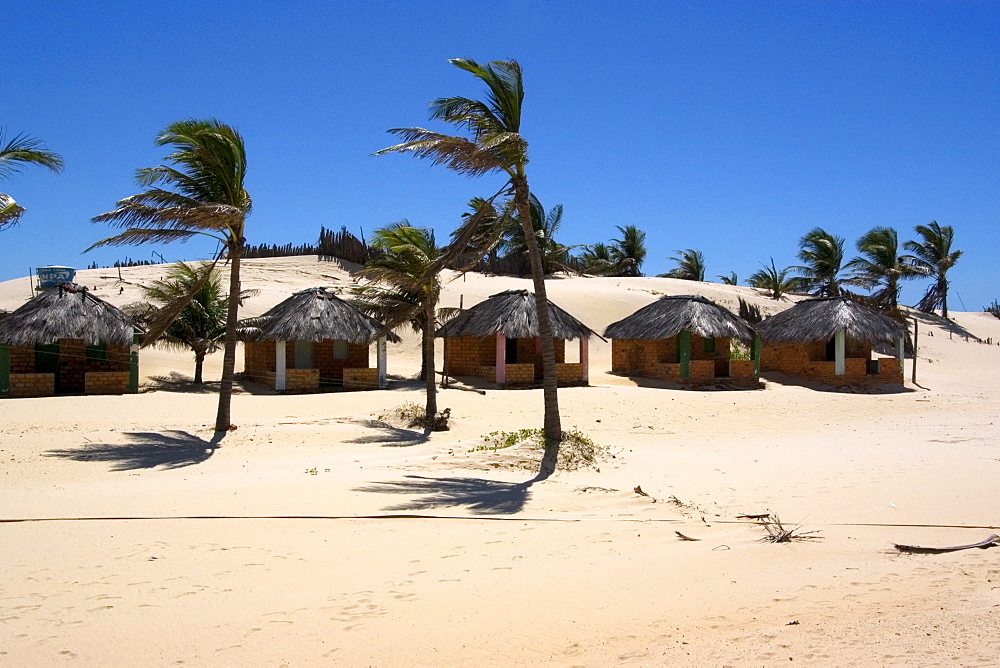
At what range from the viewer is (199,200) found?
1271cm

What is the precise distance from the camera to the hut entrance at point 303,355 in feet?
73.1

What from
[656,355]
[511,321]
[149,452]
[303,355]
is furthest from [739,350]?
[149,452]

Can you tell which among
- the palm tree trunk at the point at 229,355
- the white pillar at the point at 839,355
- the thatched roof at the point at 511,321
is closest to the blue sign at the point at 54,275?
the thatched roof at the point at 511,321

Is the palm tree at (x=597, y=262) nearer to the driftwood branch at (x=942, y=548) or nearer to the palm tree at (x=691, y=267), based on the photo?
the palm tree at (x=691, y=267)

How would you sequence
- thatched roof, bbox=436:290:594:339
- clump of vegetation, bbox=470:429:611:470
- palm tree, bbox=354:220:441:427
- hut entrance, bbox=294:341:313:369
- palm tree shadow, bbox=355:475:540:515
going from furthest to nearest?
hut entrance, bbox=294:341:313:369 → thatched roof, bbox=436:290:594:339 → palm tree, bbox=354:220:441:427 → clump of vegetation, bbox=470:429:611:470 → palm tree shadow, bbox=355:475:540:515

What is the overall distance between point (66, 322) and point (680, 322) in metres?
16.6

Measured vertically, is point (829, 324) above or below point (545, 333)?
above

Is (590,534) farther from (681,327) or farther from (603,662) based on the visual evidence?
(681,327)

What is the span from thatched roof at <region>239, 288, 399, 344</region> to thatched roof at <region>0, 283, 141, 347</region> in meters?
3.06

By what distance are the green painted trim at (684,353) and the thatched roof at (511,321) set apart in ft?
9.86

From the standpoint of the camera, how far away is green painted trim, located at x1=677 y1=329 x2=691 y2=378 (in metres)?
23.3

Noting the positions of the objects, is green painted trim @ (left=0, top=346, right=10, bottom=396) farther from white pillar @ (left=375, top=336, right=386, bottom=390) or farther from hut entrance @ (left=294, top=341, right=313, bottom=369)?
white pillar @ (left=375, top=336, right=386, bottom=390)

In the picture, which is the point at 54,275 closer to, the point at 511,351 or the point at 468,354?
the point at 468,354

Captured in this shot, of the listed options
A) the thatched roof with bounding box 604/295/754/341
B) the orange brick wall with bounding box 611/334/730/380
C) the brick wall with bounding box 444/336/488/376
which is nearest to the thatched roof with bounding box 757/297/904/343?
the thatched roof with bounding box 604/295/754/341
